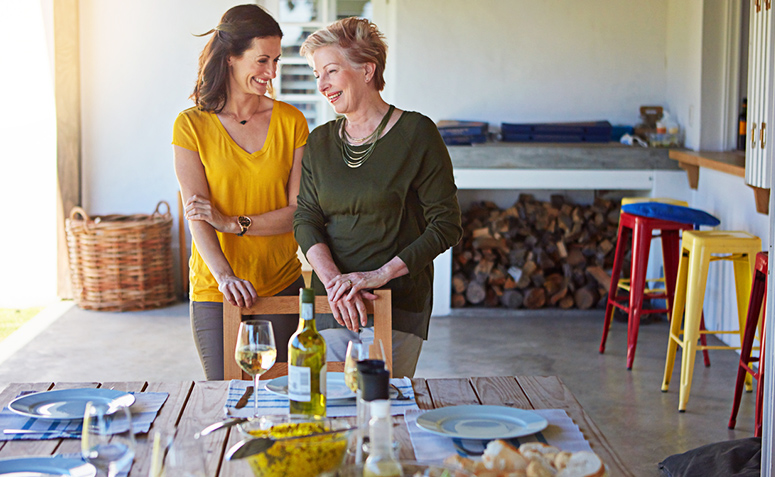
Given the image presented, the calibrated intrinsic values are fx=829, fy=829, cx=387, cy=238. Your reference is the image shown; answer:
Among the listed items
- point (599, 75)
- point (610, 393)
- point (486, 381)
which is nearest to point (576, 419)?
point (486, 381)

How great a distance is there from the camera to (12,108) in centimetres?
572

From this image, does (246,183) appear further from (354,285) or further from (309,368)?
(309,368)

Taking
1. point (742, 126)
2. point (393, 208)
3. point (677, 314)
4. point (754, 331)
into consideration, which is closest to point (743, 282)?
point (677, 314)

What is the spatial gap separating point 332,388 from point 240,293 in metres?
0.47

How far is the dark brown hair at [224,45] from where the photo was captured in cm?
237

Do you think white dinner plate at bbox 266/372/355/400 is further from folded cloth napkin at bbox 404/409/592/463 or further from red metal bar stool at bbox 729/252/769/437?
red metal bar stool at bbox 729/252/769/437

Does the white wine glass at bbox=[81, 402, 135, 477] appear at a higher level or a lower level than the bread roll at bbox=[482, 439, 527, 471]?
higher

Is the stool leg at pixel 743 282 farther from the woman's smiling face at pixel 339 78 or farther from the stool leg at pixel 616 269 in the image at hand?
the woman's smiling face at pixel 339 78

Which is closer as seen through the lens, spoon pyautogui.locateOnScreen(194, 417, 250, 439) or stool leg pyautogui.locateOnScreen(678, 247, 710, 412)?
spoon pyautogui.locateOnScreen(194, 417, 250, 439)

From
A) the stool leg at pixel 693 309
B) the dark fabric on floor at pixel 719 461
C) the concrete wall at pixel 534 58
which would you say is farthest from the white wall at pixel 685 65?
the dark fabric on floor at pixel 719 461

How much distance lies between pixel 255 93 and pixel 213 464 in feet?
→ 4.24

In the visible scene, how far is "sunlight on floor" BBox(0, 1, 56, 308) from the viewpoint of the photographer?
5680mm

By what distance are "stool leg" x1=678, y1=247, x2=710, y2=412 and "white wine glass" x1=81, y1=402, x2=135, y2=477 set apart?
3.00 metres

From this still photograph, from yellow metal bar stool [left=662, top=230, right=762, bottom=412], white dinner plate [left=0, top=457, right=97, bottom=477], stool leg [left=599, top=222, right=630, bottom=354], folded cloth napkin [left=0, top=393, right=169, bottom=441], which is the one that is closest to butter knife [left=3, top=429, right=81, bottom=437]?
folded cloth napkin [left=0, top=393, right=169, bottom=441]
